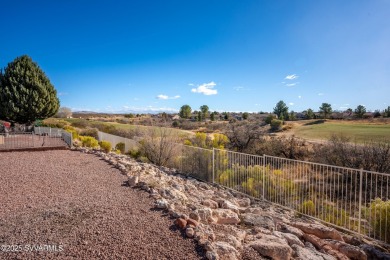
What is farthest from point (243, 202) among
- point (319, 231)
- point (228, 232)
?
Answer: point (228, 232)

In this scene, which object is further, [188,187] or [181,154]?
[181,154]

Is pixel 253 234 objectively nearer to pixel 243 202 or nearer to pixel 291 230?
pixel 291 230

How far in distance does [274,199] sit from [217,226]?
11.2 ft

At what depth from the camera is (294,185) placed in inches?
280

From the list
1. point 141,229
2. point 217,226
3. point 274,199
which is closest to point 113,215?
point 141,229

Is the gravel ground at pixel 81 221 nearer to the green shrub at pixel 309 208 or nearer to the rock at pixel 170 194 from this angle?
the rock at pixel 170 194

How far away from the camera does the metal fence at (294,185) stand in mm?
5328

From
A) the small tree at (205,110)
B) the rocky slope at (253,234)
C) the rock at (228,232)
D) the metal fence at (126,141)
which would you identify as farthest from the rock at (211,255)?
the small tree at (205,110)

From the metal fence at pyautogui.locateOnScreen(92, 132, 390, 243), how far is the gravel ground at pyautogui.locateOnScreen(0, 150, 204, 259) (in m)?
3.43

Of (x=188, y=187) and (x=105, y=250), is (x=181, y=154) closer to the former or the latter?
(x=188, y=187)

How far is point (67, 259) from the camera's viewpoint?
3.12m

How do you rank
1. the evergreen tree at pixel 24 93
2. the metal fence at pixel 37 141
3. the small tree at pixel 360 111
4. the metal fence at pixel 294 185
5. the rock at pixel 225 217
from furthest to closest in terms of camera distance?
the small tree at pixel 360 111
the evergreen tree at pixel 24 93
the metal fence at pixel 37 141
the metal fence at pixel 294 185
the rock at pixel 225 217

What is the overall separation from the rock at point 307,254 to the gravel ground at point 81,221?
1.57m

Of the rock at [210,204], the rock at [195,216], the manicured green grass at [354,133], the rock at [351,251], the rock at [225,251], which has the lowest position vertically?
the rock at [351,251]
